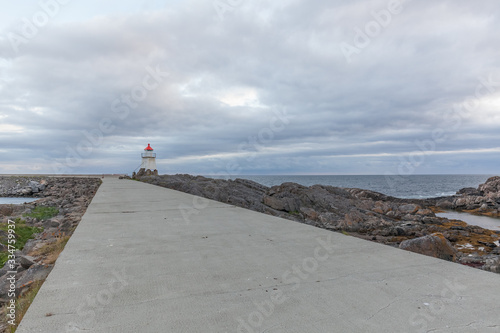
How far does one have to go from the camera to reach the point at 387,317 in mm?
2324

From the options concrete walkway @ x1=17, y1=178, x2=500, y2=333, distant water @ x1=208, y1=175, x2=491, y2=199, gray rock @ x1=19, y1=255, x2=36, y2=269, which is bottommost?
distant water @ x1=208, y1=175, x2=491, y2=199

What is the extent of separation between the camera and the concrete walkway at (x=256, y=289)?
224 centimetres

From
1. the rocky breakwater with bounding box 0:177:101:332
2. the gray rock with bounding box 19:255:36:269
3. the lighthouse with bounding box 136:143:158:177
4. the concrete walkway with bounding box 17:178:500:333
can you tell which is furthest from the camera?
the lighthouse with bounding box 136:143:158:177

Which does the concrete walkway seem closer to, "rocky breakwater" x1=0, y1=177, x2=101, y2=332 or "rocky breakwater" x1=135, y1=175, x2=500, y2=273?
"rocky breakwater" x1=0, y1=177, x2=101, y2=332

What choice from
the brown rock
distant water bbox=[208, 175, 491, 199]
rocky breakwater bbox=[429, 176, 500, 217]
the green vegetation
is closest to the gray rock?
the green vegetation

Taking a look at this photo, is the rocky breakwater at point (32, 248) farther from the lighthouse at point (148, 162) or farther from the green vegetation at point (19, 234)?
the lighthouse at point (148, 162)

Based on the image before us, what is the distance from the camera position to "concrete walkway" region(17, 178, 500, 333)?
2.24 meters

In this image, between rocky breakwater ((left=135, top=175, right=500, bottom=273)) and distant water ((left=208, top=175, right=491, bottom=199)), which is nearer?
rocky breakwater ((left=135, top=175, right=500, bottom=273))

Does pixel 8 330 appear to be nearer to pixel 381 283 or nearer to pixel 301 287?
pixel 301 287

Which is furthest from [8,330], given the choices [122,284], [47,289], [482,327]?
[482,327]

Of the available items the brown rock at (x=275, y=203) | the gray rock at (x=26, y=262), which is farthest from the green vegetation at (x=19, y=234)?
the brown rock at (x=275, y=203)

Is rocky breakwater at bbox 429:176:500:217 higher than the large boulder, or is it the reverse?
the large boulder

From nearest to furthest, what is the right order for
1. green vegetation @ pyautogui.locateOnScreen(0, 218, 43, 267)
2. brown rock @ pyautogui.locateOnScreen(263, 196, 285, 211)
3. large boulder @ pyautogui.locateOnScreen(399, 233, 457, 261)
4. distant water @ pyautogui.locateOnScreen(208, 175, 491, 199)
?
1. large boulder @ pyautogui.locateOnScreen(399, 233, 457, 261)
2. green vegetation @ pyautogui.locateOnScreen(0, 218, 43, 267)
3. brown rock @ pyautogui.locateOnScreen(263, 196, 285, 211)
4. distant water @ pyautogui.locateOnScreen(208, 175, 491, 199)

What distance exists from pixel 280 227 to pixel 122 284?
316 cm
